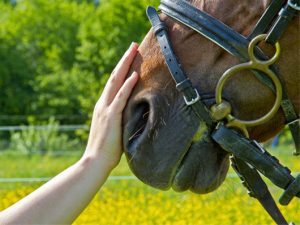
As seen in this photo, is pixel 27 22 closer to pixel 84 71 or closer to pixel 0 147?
pixel 84 71

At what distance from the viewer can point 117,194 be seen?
6863mm

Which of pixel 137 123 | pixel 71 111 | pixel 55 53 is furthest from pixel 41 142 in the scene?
pixel 137 123

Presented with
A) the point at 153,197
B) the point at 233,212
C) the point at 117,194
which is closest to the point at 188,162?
the point at 233,212

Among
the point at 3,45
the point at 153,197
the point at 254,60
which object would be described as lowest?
the point at 3,45

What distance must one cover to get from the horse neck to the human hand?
0.28 m

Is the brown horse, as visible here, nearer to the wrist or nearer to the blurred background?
the wrist

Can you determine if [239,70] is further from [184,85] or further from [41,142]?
[41,142]

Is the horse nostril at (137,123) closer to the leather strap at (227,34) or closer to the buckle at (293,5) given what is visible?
the leather strap at (227,34)

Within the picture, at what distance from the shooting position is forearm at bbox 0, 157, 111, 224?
2.09 m

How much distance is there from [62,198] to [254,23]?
0.76 metres

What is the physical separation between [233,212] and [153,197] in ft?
3.40

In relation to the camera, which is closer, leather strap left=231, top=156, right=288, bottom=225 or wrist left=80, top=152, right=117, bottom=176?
wrist left=80, top=152, right=117, bottom=176

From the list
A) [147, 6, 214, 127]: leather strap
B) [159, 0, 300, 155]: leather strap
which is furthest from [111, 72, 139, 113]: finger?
[159, 0, 300, 155]: leather strap

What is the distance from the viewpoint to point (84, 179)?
211 centimetres
